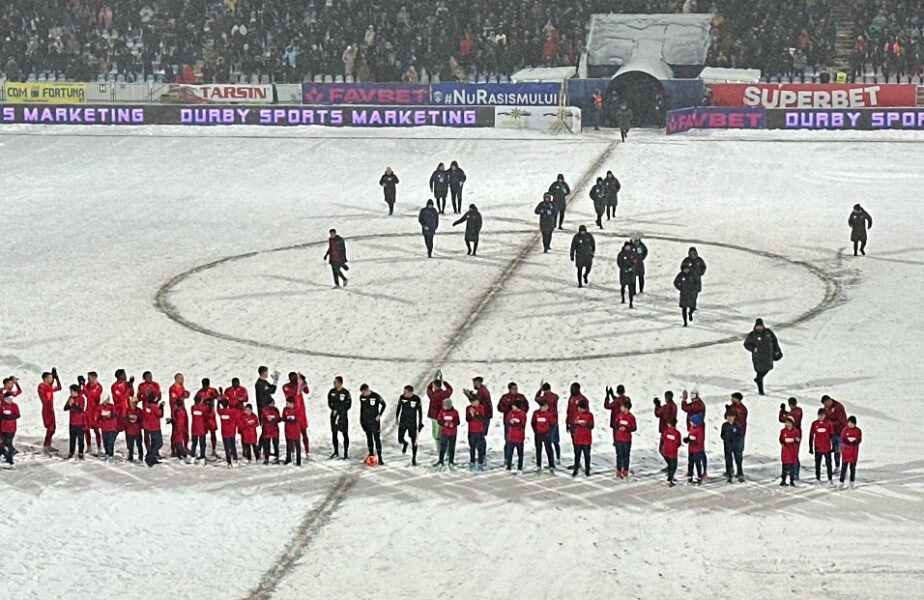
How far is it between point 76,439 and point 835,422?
28.5 feet

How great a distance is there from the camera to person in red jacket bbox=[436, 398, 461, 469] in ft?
61.2

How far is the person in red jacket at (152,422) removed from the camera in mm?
19000

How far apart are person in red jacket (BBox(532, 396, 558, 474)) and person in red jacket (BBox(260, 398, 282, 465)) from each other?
9.77 feet

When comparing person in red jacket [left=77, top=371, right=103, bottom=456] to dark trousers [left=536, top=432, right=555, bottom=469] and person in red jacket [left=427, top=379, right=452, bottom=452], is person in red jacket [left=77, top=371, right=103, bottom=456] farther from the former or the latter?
dark trousers [left=536, top=432, right=555, bottom=469]

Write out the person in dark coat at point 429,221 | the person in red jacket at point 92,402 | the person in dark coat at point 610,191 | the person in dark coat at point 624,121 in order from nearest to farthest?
the person in red jacket at point 92,402 → the person in dark coat at point 429,221 → the person in dark coat at point 610,191 → the person in dark coat at point 624,121

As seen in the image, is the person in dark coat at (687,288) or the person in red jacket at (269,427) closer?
the person in red jacket at (269,427)

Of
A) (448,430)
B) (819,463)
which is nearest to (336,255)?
(448,430)

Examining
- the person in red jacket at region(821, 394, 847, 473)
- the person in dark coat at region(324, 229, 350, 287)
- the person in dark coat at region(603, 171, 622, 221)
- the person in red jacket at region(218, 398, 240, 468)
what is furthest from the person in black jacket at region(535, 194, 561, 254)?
the person in red jacket at region(821, 394, 847, 473)

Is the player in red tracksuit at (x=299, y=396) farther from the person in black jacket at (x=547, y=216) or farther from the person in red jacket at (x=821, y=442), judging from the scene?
the person in black jacket at (x=547, y=216)

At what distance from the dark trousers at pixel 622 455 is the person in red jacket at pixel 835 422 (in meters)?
2.20

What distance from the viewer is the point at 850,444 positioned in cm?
1784

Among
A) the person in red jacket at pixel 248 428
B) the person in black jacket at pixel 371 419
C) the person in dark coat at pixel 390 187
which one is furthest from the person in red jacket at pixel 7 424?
the person in dark coat at pixel 390 187

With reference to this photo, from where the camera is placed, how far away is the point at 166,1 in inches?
2341

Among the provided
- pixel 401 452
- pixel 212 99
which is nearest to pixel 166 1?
pixel 212 99
